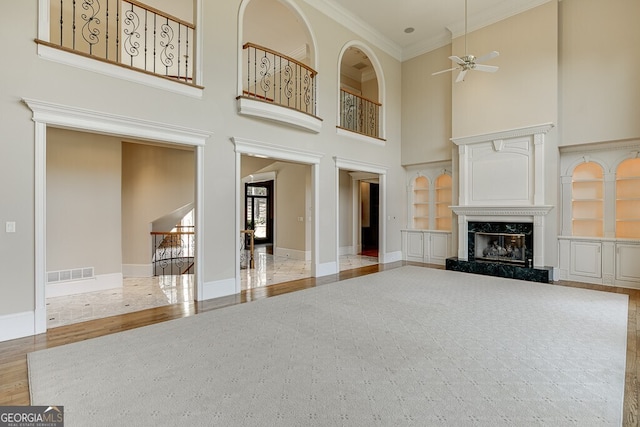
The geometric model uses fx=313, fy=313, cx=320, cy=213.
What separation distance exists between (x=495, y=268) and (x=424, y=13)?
6.05 m

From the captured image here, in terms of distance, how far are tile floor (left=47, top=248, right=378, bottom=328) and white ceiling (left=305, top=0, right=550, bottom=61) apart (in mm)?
5913

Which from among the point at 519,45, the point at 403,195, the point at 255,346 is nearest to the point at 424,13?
the point at 519,45

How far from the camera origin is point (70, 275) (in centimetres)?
544

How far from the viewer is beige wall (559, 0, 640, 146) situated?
5.73 metres

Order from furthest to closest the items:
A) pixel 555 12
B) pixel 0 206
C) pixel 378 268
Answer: pixel 378 268 < pixel 555 12 < pixel 0 206

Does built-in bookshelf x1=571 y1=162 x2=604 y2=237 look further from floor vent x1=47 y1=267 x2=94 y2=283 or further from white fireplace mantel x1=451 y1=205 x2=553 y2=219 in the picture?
floor vent x1=47 y1=267 x2=94 y2=283

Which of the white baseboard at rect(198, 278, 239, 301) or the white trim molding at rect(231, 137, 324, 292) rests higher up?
the white trim molding at rect(231, 137, 324, 292)

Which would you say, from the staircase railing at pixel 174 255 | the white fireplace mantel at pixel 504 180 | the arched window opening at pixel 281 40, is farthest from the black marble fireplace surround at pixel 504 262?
the staircase railing at pixel 174 255

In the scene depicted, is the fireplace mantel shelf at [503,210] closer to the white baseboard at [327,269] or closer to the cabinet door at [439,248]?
the cabinet door at [439,248]

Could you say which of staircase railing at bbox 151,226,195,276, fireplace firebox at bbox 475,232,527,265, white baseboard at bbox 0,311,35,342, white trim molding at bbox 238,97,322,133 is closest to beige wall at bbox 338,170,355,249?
white trim molding at bbox 238,97,322,133

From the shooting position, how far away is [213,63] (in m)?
5.10

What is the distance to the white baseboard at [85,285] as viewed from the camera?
207 inches

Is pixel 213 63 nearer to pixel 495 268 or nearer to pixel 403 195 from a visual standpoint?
pixel 403 195

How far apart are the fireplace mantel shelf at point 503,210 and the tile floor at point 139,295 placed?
121 inches
